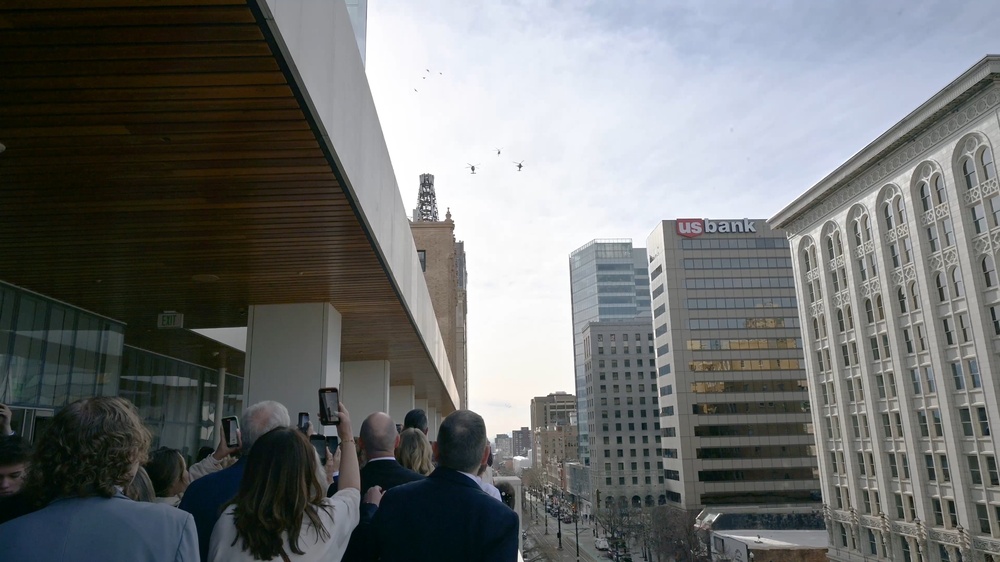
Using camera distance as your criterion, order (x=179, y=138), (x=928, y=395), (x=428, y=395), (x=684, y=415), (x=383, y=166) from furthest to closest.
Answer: (x=684, y=415), (x=928, y=395), (x=428, y=395), (x=383, y=166), (x=179, y=138)

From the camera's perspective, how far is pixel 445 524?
2635 millimetres

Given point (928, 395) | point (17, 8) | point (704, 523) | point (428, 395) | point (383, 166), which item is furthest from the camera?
point (704, 523)

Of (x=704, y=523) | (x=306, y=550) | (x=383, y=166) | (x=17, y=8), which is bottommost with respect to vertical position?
(x=704, y=523)

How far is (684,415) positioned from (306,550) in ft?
233

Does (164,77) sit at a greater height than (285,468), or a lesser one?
greater

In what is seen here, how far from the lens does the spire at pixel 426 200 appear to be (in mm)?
67550

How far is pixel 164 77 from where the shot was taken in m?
3.73

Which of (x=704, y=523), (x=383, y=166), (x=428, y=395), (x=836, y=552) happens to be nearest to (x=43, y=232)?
(x=383, y=166)

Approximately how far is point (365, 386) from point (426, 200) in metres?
52.5

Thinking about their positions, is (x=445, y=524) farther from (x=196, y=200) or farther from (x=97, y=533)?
(x=196, y=200)

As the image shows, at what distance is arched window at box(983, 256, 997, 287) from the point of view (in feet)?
103

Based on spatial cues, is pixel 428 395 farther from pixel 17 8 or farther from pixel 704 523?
pixel 704 523

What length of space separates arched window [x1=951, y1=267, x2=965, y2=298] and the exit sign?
120 feet

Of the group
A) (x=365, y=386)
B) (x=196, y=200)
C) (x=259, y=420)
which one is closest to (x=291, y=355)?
(x=196, y=200)
